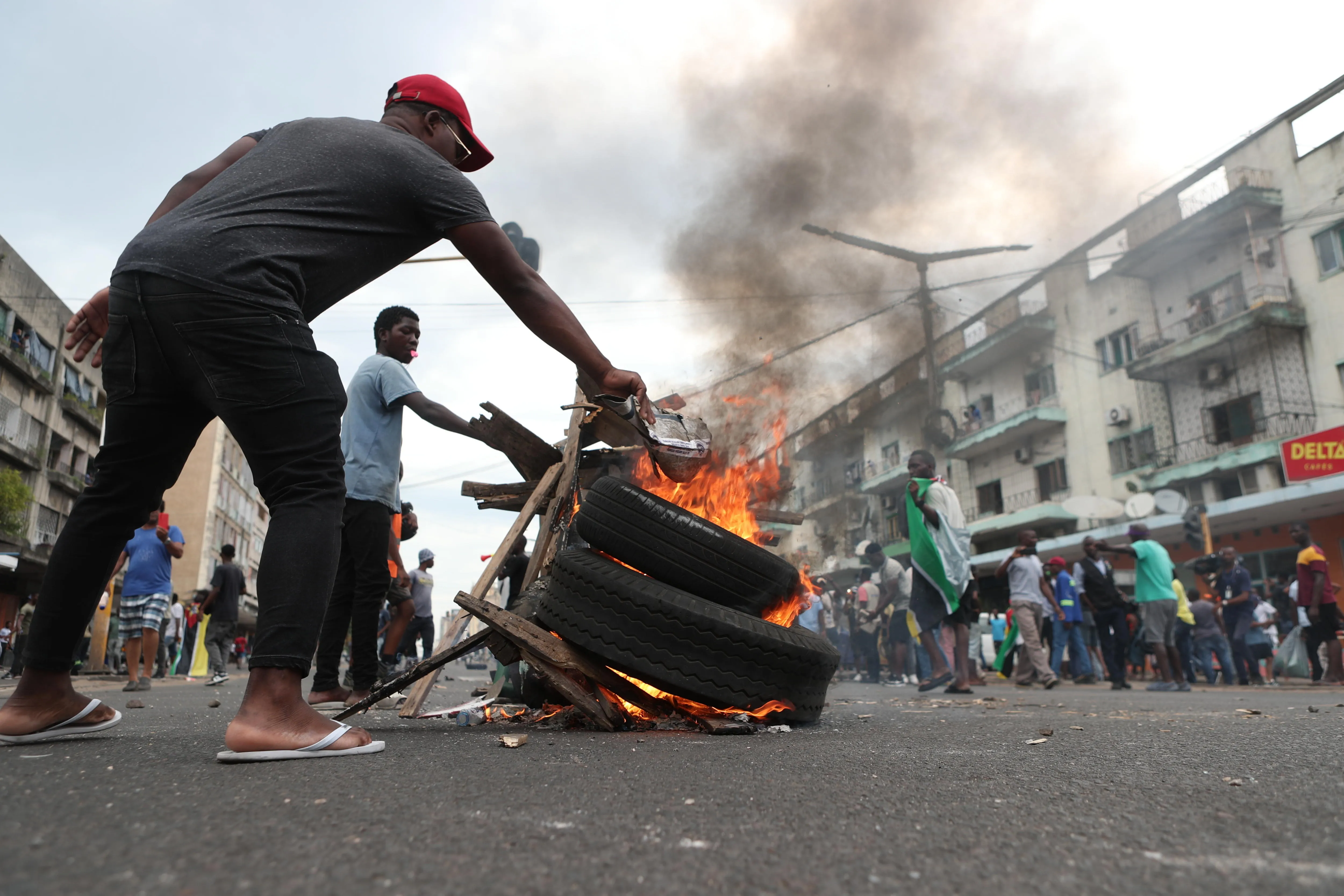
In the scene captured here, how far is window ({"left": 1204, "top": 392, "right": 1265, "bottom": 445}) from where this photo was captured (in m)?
22.7

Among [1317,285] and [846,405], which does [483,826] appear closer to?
[846,405]

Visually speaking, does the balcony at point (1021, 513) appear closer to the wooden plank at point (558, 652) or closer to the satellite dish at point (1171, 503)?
the satellite dish at point (1171, 503)

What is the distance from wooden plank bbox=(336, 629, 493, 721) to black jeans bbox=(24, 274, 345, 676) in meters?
1.06

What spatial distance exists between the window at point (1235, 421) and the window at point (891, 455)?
45.1ft

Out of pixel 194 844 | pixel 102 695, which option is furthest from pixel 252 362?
pixel 102 695

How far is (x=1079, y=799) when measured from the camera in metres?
1.65

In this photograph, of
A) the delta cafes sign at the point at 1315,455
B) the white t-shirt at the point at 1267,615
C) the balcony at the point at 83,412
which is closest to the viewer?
the white t-shirt at the point at 1267,615

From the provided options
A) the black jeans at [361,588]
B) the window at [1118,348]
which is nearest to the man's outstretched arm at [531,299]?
A: the black jeans at [361,588]

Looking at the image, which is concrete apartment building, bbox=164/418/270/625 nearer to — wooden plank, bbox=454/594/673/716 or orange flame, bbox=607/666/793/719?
wooden plank, bbox=454/594/673/716

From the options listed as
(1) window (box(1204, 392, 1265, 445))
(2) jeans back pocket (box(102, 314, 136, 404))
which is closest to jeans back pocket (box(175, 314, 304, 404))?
(2) jeans back pocket (box(102, 314, 136, 404))

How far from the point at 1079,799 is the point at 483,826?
1102 millimetres

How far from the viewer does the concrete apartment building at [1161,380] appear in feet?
69.7

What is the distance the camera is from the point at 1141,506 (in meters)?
22.8

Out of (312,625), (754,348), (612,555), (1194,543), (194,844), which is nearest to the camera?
(194,844)
